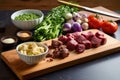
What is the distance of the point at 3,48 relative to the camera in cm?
146

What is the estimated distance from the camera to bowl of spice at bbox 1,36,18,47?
4.79ft

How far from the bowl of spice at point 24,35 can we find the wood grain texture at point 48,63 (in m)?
0.13

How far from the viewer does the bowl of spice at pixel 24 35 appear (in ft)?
5.08

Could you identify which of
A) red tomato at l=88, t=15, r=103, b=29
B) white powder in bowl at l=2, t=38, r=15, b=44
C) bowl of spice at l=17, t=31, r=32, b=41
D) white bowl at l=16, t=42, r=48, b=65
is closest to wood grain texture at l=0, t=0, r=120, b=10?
red tomato at l=88, t=15, r=103, b=29

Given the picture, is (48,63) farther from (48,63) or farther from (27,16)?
(27,16)

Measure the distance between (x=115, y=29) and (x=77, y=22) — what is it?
243 millimetres

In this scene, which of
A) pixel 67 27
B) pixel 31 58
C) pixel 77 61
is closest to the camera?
pixel 31 58

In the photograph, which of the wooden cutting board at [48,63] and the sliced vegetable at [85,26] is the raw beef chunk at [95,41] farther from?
the sliced vegetable at [85,26]

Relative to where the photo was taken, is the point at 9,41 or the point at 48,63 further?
the point at 9,41

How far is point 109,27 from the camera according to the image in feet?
5.49

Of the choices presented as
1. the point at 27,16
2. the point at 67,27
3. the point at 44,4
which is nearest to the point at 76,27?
the point at 67,27

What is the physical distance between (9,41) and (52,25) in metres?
0.32

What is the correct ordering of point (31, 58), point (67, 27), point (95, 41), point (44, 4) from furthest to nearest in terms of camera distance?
point (44, 4) < point (67, 27) < point (95, 41) < point (31, 58)

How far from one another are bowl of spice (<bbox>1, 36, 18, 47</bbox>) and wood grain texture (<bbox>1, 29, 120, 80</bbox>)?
79mm
